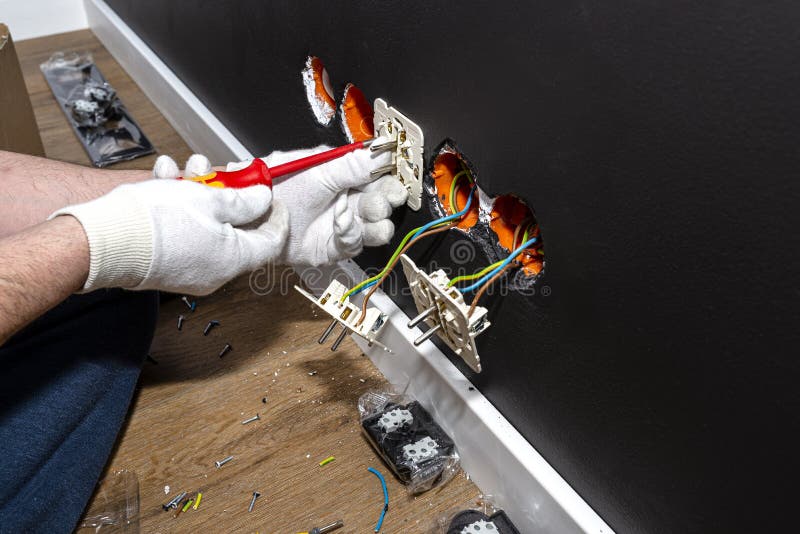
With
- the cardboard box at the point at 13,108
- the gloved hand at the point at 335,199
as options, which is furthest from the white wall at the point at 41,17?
the gloved hand at the point at 335,199

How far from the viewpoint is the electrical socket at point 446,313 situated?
2.75ft

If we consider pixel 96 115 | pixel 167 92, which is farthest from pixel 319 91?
pixel 96 115

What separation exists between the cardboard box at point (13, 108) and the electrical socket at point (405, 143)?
1.07 m

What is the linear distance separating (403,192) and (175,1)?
1019mm

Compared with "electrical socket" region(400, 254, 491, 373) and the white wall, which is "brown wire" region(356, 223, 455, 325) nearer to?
"electrical socket" region(400, 254, 491, 373)

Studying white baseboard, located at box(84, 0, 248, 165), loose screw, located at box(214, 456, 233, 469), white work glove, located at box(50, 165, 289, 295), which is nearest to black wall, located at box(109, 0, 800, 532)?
white work glove, located at box(50, 165, 289, 295)

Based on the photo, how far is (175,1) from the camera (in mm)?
1665

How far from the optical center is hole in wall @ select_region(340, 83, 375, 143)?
1.13 metres

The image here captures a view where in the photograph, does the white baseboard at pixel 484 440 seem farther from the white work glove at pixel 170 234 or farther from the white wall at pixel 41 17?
the white wall at pixel 41 17

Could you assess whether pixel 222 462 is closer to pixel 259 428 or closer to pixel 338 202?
→ pixel 259 428

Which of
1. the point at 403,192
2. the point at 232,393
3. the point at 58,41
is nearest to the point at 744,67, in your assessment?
the point at 403,192

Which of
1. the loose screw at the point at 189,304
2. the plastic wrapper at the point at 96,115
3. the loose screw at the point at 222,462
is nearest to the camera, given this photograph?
the loose screw at the point at 222,462

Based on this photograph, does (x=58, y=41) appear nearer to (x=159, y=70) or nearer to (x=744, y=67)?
(x=159, y=70)

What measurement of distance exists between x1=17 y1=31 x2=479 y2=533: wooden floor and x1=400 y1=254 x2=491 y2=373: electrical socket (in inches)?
10.8
